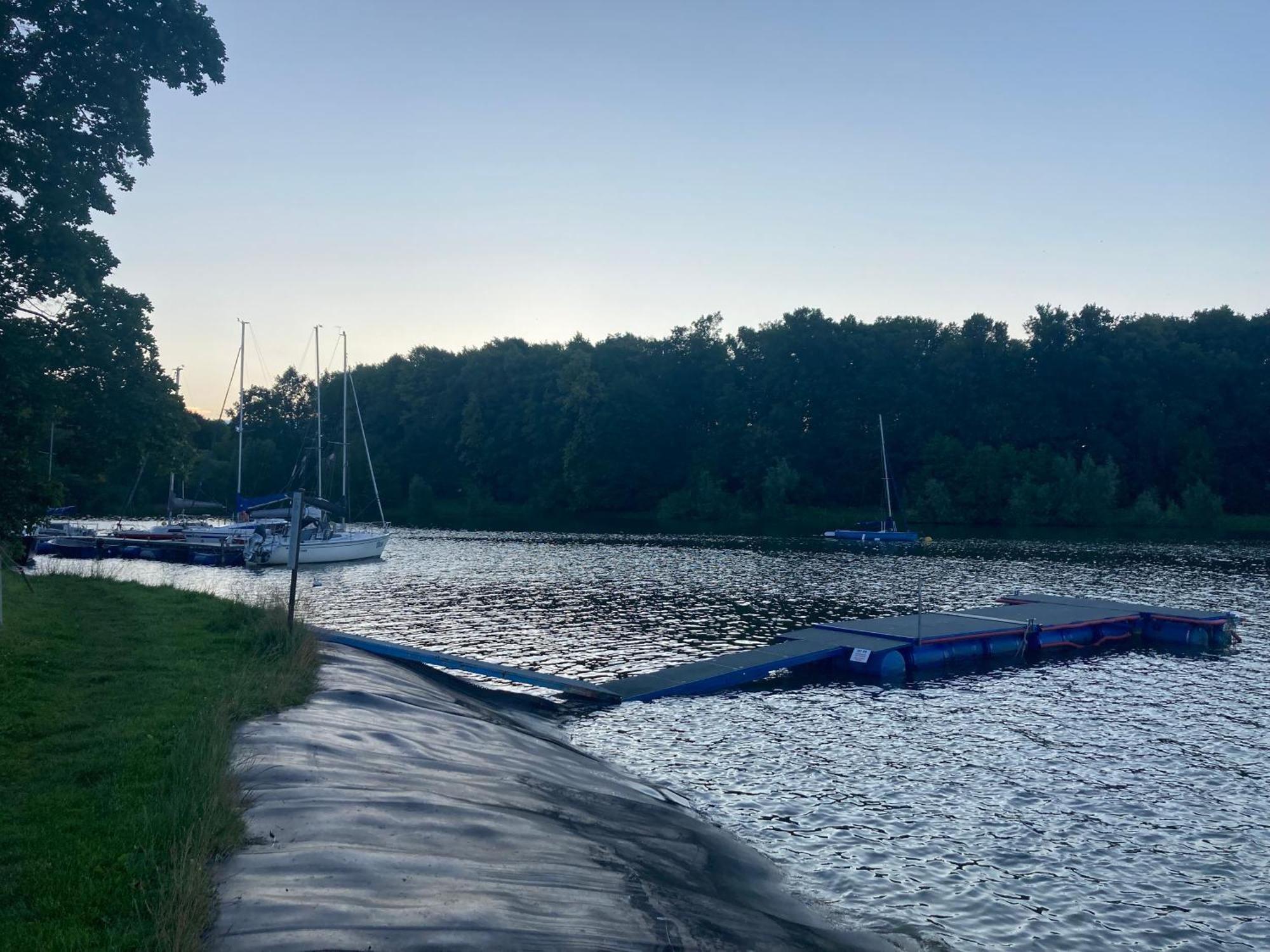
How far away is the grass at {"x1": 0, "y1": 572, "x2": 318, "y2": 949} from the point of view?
663 cm

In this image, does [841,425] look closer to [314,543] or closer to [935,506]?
[935,506]

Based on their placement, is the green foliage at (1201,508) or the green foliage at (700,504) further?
the green foliage at (700,504)

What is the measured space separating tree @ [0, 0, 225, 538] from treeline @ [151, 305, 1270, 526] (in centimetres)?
6569

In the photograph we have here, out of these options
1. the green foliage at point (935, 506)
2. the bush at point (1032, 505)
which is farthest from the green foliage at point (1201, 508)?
the green foliage at point (935, 506)

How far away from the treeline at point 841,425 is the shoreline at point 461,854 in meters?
73.1

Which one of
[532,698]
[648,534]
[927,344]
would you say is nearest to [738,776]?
[532,698]

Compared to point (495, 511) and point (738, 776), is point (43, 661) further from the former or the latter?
point (495, 511)

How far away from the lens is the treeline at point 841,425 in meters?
99.3

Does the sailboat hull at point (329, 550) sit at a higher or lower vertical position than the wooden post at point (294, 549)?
lower

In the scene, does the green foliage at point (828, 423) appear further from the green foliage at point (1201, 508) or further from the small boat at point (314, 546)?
the small boat at point (314, 546)

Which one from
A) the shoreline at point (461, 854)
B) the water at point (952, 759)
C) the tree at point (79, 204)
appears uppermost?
the tree at point (79, 204)

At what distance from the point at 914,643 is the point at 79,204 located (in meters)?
23.2

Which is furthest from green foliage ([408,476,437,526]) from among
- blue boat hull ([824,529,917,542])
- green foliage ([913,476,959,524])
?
blue boat hull ([824,529,917,542])

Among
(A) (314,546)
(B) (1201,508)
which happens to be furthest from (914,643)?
(B) (1201,508)
